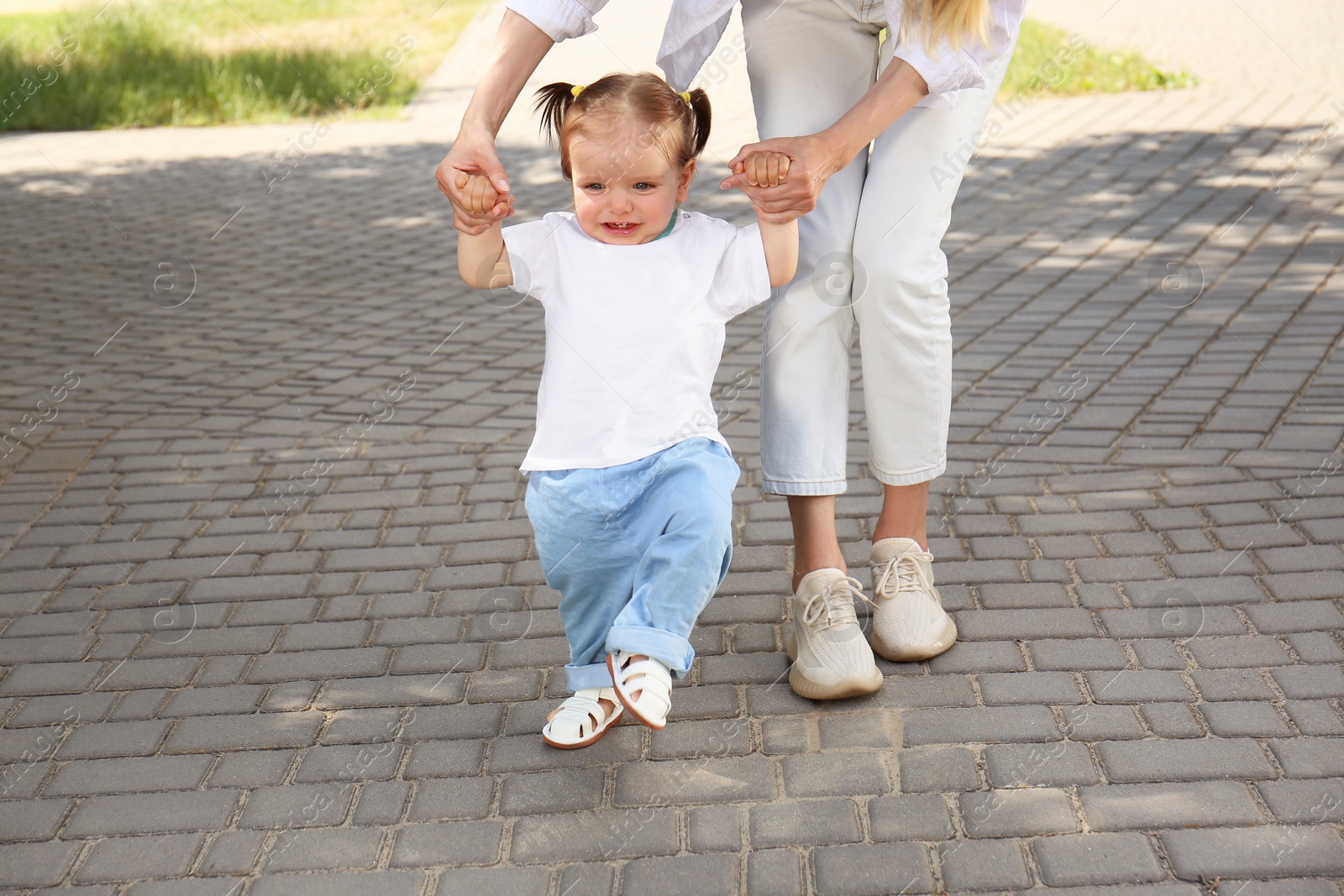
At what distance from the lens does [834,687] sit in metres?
2.84

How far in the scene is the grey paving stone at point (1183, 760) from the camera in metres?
2.54

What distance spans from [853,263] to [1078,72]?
961 centimetres

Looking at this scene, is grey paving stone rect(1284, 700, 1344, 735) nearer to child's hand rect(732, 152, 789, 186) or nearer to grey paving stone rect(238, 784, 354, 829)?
child's hand rect(732, 152, 789, 186)

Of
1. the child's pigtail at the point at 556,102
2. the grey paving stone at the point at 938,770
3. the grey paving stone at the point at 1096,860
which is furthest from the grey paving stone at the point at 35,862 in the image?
the grey paving stone at the point at 1096,860

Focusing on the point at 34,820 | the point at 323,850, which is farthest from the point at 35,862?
the point at 323,850

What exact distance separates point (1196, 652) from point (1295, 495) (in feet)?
3.50

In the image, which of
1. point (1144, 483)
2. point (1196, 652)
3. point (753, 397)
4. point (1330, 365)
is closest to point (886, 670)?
point (1196, 652)

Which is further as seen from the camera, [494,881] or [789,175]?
[789,175]

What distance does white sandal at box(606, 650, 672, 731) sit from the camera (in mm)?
2463

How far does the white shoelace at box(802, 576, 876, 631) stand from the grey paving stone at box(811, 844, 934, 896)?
608mm

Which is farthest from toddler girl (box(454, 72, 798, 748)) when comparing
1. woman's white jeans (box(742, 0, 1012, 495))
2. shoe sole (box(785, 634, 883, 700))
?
shoe sole (box(785, 634, 883, 700))

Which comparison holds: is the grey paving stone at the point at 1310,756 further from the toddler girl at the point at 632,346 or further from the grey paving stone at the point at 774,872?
the toddler girl at the point at 632,346

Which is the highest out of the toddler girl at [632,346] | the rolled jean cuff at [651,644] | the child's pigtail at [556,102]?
the child's pigtail at [556,102]

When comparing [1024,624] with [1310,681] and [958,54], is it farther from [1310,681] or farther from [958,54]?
[958,54]
